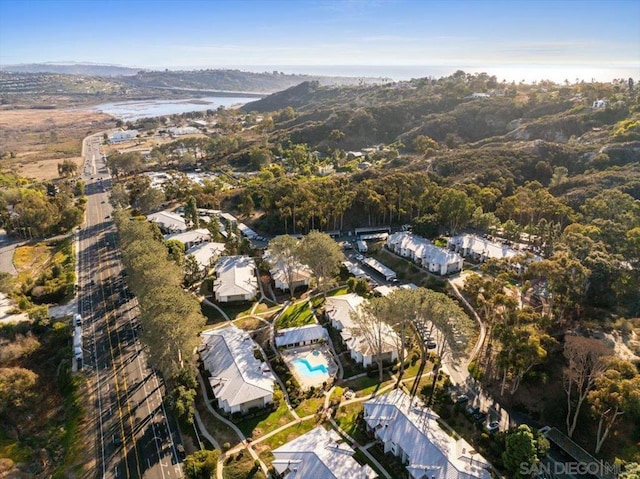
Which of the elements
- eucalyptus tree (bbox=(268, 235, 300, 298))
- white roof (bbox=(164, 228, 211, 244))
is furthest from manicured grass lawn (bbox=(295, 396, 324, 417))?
white roof (bbox=(164, 228, 211, 244))

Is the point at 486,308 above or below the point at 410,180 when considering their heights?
below

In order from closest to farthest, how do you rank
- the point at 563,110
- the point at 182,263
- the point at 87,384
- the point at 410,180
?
the point at 87,384, the point at 182,263, the point at 410,180, the point at 563,110

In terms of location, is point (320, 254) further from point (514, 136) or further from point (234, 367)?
point (514, 136)

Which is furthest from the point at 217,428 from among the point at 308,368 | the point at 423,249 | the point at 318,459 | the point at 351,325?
the point at 423,249

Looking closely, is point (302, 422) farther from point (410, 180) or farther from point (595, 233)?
point (410, 180)

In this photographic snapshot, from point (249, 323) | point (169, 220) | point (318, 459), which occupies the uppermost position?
point (169, 220)

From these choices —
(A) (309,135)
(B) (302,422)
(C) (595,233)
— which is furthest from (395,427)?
(A) (309,135)
